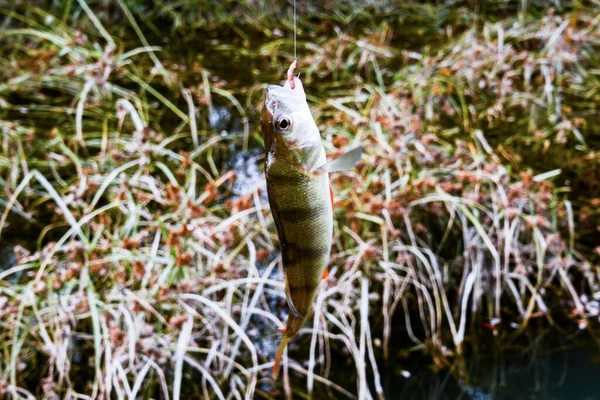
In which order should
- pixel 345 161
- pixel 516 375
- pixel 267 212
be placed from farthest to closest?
1. pixel 267 212
2. pixel 516 375
3. pixel 345 161

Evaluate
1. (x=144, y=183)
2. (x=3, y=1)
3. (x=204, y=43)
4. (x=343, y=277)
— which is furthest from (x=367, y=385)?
(x=3, y=1)

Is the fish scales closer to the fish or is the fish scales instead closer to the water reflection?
the fish

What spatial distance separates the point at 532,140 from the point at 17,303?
2.12 m

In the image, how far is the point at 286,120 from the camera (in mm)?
860

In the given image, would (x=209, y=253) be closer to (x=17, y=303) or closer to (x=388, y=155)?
(x=17, y=303)

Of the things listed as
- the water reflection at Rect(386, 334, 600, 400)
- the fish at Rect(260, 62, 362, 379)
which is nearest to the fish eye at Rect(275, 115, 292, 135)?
the fish at Rect(260, 62, 362, 379)

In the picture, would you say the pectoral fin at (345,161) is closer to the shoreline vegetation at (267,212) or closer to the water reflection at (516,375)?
the shoreline vegetation at (267,212)

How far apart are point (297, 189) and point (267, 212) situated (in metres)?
1.60

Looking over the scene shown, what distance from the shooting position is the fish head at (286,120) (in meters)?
0.86

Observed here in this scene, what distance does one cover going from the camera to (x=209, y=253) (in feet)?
7.61

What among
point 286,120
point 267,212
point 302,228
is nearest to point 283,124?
point 286,120

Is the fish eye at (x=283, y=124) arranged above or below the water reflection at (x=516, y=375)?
above

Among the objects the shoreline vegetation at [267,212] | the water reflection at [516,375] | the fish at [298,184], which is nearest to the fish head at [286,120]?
the fish at [298,184]

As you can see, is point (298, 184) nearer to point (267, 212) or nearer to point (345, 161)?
point (345, 161)
